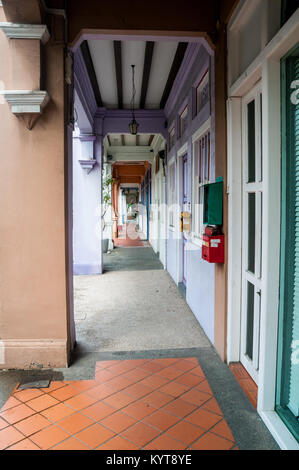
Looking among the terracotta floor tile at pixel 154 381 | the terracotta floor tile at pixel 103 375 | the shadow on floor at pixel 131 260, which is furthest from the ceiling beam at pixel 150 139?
the terracotta floor tile at pixel 154 381

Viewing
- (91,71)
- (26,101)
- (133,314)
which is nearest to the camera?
(26,101)

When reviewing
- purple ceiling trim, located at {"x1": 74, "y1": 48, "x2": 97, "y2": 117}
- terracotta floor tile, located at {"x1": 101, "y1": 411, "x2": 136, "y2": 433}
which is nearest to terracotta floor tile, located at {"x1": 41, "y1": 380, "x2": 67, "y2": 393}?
terracotta floor tile, located at {"x1": 101, "y1": 411, "x2": 136, "y2": 433}

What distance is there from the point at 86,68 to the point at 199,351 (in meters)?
4.29

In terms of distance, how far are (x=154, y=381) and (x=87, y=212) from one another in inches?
212

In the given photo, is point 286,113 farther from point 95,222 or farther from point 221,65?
point 95,222

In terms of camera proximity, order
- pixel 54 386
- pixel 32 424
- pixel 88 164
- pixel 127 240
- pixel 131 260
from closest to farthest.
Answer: pixel 32 424 < pixel 54 386 < pixel 88 164 < pixel 131 260 < pixel 127 240

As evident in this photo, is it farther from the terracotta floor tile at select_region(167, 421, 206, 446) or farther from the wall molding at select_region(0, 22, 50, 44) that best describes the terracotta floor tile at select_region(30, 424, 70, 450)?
the wall molding at select_region(0, 22, 50, 44)

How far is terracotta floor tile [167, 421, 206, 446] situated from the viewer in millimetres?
2061

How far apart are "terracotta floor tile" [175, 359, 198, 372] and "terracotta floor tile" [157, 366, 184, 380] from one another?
0.17 ft

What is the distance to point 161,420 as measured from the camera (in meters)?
2.26

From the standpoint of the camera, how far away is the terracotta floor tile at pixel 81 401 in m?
2.45

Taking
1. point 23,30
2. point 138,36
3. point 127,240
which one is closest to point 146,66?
point 138,36

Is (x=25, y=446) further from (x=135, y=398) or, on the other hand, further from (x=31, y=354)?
(x=31, y=354)

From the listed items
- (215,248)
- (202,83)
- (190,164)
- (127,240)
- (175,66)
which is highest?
(175,66)
